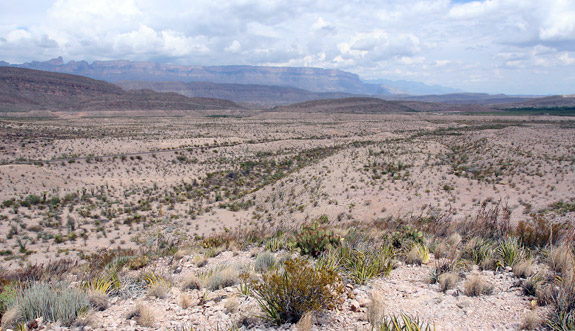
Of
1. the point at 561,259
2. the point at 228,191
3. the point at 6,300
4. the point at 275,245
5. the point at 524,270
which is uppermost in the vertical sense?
the point at 561,259

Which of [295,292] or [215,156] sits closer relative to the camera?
[295,292]

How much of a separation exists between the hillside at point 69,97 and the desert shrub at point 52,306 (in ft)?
417

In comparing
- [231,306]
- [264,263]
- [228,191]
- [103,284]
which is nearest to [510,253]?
[264,263]

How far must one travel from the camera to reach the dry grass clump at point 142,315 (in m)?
4.15

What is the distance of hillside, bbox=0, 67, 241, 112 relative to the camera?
4689 inches

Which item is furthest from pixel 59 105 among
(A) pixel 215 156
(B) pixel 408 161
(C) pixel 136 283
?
(C) pixel 136 283

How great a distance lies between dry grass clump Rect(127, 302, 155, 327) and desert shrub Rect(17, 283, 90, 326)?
64 cm

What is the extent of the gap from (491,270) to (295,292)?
341 centimetres

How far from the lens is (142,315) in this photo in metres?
4.18

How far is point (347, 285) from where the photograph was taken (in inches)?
193

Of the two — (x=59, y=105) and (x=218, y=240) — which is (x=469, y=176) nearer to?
(x=218, y=240)

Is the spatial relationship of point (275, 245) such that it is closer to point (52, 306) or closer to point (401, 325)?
point (401, 325)

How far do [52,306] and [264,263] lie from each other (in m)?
3.16

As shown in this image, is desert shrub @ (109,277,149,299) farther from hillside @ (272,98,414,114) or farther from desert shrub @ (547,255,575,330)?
hillside @ (272,98,414,114)
